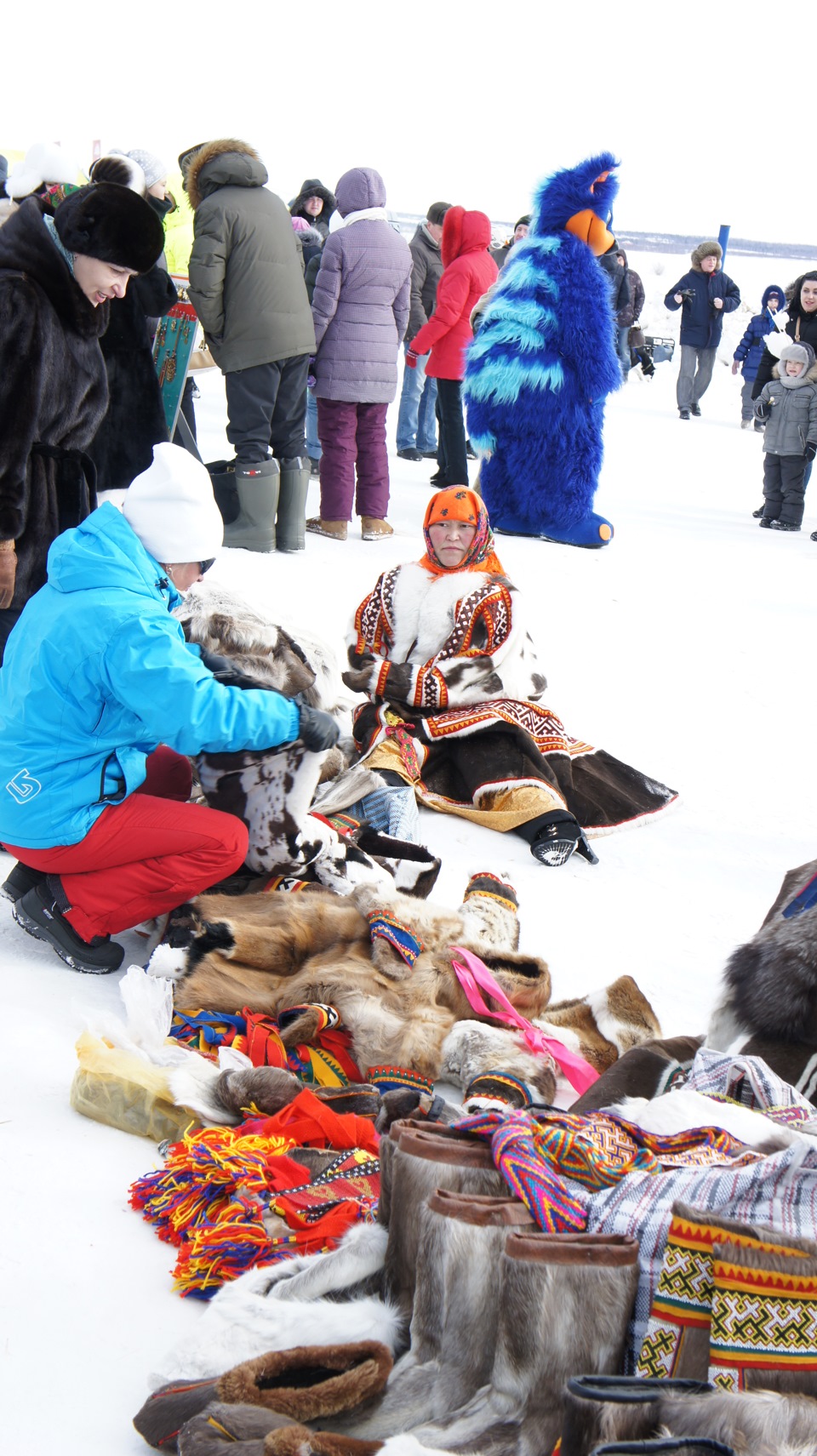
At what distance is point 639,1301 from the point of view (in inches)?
51.7

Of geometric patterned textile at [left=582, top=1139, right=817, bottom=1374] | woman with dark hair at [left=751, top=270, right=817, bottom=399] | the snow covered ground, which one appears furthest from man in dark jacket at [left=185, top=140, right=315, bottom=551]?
geometric patterned textile at [left=582, top=1139, right=817, bottom=1374]

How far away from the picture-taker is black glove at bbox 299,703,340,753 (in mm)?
2719

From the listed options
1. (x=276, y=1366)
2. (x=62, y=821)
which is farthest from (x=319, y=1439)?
(x=62, y=821)

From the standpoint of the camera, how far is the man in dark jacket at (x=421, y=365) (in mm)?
8648

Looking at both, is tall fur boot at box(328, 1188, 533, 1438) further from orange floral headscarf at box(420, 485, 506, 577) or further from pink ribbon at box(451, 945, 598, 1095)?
orange floral headscarf at box(420, 485, 506, 577)

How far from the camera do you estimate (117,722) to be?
2580 mm

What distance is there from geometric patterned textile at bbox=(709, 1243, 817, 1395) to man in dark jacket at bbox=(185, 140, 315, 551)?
5.09 meters

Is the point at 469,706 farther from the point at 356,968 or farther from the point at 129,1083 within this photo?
the point at 129,1083

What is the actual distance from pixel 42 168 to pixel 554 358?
350 cm

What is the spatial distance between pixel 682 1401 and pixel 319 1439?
1.19 feet

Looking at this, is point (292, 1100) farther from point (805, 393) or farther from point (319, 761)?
point (805, 393)

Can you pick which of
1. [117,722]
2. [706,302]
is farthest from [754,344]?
[117,722]

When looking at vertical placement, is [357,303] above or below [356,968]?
above

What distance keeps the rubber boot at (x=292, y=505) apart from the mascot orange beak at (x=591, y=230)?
2176mm
